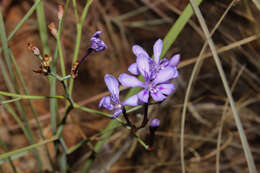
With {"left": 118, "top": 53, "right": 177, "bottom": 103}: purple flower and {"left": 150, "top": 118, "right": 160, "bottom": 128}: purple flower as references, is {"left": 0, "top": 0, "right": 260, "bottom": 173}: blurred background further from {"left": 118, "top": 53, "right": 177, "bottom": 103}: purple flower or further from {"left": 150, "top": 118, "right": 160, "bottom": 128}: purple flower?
{"left": 118, "top": 53, "right": 177, "bottom": 103}: purple flower

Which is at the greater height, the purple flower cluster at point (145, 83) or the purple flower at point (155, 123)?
the purple flower cluster at point (145, 83)

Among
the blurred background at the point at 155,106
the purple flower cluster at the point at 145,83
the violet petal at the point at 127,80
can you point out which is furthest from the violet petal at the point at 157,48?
the blurred background at the point at 155,106

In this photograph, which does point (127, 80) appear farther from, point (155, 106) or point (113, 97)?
point (155, 106)

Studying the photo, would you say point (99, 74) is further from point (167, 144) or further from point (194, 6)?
point (194, 6)

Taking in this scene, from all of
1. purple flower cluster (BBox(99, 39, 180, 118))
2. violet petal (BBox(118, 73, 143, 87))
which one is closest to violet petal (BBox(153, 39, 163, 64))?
purple flower cluster (BBox(99, 39, 180, 118))

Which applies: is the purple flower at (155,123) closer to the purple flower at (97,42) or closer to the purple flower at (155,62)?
the purple flower at (155,62)

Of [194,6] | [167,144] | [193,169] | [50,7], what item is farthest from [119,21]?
[194,6]
